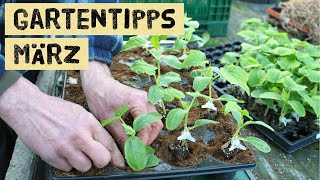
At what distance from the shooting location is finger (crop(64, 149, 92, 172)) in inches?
29.2

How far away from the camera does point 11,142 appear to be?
1.16m

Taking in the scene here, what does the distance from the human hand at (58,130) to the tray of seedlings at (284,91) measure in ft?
1.44

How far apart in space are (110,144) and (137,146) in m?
0.07

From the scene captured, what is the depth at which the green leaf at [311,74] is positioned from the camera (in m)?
1.10

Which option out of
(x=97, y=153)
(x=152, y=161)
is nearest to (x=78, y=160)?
(x=97, y=153)

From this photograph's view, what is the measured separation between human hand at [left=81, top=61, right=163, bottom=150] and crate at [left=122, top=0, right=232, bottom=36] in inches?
34.4

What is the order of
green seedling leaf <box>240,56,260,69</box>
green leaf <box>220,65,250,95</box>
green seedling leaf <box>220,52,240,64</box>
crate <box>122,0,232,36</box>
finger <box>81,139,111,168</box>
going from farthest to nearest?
crate <box>122,0,232,36</box> → green seedling leaf <box>220,52,240,64</box> → green seedling leaf <box>240,56,260,69</box> → green leaf <box>220,65,250,95</box> → finger <box>81,139,111,168</box>

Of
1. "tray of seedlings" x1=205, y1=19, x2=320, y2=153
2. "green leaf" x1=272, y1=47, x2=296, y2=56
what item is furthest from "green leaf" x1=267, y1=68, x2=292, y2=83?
"green leaf" x1=272, y1=47, x2=296, y2=56

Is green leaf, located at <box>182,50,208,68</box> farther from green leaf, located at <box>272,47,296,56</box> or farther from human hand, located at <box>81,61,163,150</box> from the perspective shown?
green leaf, located at <box>272,47,296,56</box>

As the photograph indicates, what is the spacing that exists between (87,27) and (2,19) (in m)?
0.23

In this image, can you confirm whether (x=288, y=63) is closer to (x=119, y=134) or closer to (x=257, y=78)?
(x=257, y=78)

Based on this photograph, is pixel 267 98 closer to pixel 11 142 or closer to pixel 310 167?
pixel 310 167

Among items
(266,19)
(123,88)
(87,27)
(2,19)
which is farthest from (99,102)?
(266,19)

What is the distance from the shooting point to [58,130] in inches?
29.6
